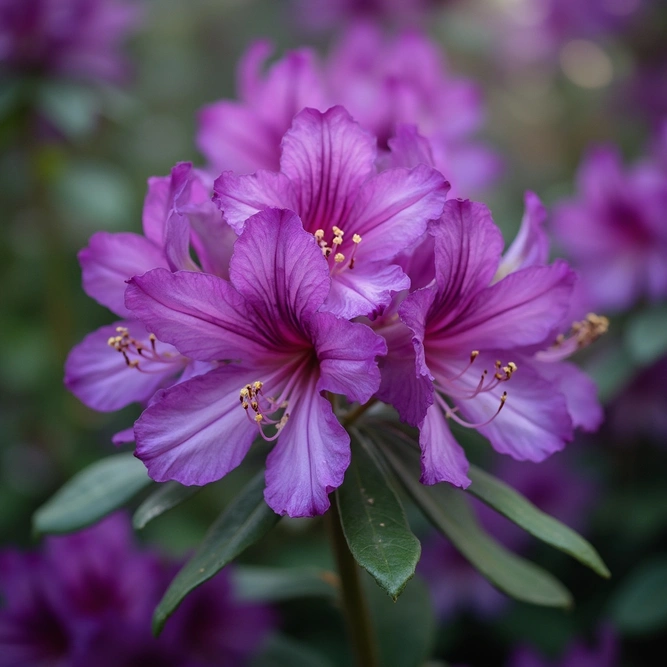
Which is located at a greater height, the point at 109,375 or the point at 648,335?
the point at 109,375

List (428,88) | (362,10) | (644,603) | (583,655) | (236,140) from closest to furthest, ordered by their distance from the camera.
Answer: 1. (236,140)
2. (583,655)
3. (644,603)
4. (428,88)
5. (362,10)

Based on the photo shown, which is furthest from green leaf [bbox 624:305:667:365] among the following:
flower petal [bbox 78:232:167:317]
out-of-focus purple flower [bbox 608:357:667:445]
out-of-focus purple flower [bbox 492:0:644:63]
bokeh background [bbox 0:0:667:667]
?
out-of-focus purple flower [bbox 492:0:644:63]

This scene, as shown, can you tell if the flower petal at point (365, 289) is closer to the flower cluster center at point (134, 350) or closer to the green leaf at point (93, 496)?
the flower cluster center at point (134, 350)

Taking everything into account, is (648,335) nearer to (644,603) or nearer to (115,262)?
(644,603)

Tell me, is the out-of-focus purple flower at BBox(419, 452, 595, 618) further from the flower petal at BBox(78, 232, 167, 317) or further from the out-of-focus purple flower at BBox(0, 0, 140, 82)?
the out-of-focus purple flower at BBox(0, 0, 140, 82)

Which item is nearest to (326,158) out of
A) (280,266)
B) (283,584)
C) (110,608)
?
(280,266)

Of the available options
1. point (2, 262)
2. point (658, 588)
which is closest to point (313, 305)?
point (658, 588)
